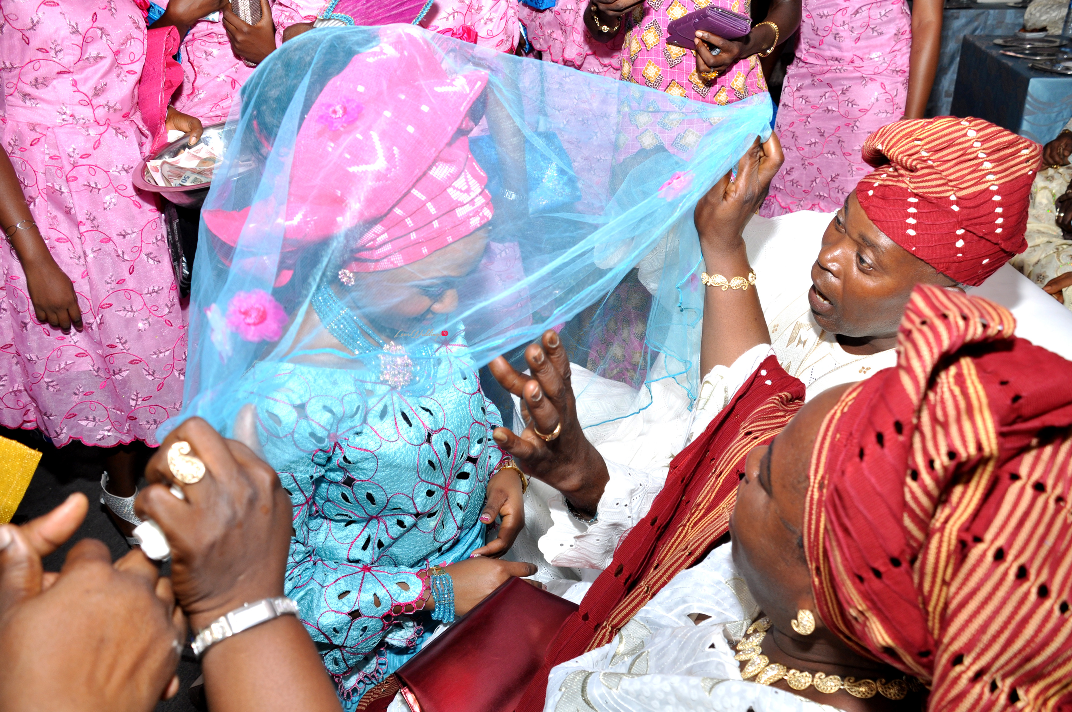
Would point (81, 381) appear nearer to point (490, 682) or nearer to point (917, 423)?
point (490, 682)

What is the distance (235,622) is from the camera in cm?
82

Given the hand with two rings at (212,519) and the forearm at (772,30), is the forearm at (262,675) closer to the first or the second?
the hand with two rings at (212,519)

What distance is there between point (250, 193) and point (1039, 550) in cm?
123

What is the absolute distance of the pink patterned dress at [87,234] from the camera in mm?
2025

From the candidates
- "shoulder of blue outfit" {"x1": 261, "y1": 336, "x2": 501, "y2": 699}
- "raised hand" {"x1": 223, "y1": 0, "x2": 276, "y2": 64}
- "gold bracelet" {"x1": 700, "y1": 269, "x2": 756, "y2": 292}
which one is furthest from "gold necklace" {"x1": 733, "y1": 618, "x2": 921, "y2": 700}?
"raised hand" {"x1": 223, "y1": 0, "x2": 276, "y2": 64}

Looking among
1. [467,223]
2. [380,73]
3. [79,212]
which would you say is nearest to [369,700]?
[467,223]

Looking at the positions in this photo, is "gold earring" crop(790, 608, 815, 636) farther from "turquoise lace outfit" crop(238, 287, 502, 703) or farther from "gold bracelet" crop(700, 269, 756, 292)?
"gold bracelet" crop(700, 269, 756, 292)

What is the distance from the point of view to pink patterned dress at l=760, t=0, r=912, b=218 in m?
2.64

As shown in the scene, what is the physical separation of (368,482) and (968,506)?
1044 millimetres

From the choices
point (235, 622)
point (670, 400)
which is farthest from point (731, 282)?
point (235, 622)

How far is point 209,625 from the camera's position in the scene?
2.67 ft

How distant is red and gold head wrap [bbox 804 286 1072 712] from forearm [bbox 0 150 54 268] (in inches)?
90.5

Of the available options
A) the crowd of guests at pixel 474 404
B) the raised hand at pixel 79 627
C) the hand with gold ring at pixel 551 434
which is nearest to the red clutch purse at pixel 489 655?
the crowd of guests at pixel 474 404

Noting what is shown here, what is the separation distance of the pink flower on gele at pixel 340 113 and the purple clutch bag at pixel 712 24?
4.79ft
